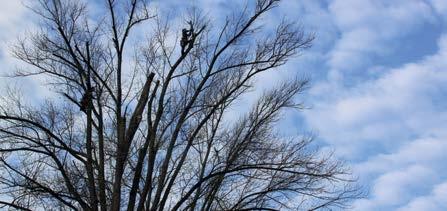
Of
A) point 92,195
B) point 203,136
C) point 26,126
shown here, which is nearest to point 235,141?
point 203,136

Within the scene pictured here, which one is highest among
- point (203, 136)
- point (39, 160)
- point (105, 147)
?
point (203, 136)

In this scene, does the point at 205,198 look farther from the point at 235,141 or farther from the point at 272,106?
the point at 272,106

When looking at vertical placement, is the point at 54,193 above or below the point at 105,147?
below

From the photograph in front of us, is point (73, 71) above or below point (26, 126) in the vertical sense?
above

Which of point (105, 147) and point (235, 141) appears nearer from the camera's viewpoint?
point (105, 147)

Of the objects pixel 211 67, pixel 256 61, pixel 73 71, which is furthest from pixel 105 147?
pixel 256 61

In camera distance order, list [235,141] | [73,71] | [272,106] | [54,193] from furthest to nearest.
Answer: [272,106]
[235,141]
[73,71]
[54,193]

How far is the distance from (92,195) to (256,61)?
503 cm

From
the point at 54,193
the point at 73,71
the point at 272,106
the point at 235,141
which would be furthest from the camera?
the point at 272,106

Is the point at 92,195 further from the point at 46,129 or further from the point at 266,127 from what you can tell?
the point at 266,127

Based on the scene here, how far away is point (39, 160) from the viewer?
1331cm

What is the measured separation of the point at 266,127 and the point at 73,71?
5.54 meters

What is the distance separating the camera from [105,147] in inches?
602

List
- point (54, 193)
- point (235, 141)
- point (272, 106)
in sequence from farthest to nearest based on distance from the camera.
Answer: point (272, 106) < point (235, 141) < point (54, 193)
